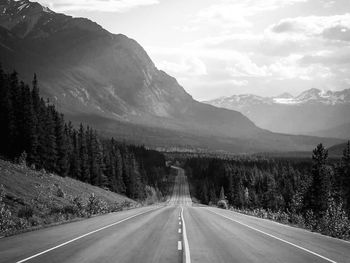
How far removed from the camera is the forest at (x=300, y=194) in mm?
32094

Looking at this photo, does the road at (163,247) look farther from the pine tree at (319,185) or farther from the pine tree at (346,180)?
the pine tree at (346,180)

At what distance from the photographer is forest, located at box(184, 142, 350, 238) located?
105 ft

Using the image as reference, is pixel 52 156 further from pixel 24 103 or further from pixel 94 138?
pixel 94 138

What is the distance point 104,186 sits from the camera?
94.6m

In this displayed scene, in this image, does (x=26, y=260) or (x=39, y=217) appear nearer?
(x=26, y=260)

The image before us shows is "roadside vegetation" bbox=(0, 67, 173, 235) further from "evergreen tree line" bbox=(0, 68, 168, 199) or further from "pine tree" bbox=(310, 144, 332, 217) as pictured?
"pine tree" bbox=(310, 144, 332, 217)

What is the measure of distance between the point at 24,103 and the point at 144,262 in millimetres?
60584

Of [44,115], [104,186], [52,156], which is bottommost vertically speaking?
[104,186]

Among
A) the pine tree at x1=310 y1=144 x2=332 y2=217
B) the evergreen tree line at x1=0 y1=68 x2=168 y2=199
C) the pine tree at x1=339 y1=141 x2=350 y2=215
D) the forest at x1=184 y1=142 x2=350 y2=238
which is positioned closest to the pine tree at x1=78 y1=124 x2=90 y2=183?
the evergreen tree line at x1=0 y1=68 x2=168 y2=199

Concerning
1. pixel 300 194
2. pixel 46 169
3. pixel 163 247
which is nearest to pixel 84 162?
pixel 46 169

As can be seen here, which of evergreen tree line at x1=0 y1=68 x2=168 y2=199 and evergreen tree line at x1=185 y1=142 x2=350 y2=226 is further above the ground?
evergreen tree line at x1=0 y1=68 x2=168 y2=199

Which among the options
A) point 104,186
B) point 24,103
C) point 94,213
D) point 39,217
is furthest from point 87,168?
point 39,217

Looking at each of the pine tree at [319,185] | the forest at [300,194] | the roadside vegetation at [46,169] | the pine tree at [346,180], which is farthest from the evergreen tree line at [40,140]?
the pine tree at [346,180]

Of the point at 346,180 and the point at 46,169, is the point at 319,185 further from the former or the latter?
the point at 46,169
